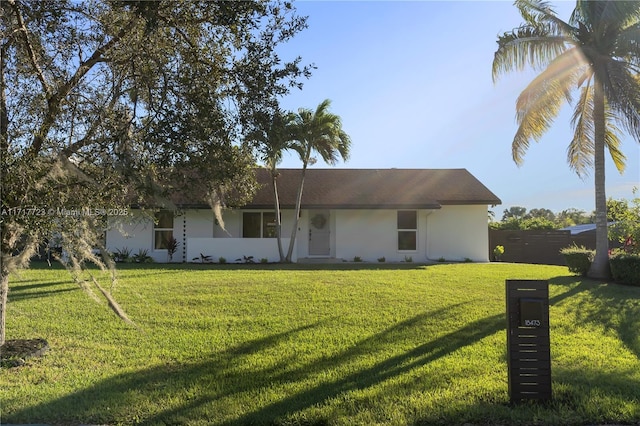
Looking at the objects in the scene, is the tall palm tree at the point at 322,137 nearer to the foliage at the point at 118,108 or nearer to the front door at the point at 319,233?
the front door at the point at 319,233

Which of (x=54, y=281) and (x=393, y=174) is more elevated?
(x=393, y=174)

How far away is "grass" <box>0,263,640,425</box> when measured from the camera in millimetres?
4410

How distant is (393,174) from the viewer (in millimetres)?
22203

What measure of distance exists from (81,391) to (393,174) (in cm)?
1876

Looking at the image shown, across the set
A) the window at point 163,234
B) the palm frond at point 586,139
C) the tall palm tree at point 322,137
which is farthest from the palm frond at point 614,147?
the window at point 163,234

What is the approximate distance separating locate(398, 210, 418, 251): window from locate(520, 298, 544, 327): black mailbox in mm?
14892

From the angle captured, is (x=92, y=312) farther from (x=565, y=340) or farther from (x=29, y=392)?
(x=565, y=340)

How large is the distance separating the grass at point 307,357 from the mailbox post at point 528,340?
0.19 m

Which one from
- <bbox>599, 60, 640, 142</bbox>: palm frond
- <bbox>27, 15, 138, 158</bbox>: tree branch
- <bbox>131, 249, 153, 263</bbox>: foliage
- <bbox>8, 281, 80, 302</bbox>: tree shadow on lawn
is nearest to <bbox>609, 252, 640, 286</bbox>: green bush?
<bbox>599, 60, 640, 142</bbox>: palm frond

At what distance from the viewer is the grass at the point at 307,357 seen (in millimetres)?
4410

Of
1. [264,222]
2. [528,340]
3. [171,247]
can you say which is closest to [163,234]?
[171,247]

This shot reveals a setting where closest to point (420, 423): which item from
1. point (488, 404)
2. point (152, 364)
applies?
point (488, 404)

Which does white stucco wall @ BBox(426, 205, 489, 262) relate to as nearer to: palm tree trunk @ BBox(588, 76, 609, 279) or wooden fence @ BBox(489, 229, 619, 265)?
wooden fence @ BBox(489, 229, 619, 265)

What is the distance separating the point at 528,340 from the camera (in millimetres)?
4625
